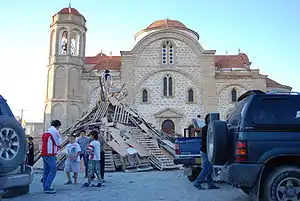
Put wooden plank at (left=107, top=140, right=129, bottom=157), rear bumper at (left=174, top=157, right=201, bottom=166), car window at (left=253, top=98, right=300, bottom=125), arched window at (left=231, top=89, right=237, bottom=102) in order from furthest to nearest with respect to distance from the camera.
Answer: arched window at (left=231, top=89, right=237, bottom=102)
wooden plank at (left=107, top=140, right=129, bottom=157)
rear bumper at (left=174, top=157, right=201, bottom=166)
car window at (left=253, top=98, right=300, bottom=125)

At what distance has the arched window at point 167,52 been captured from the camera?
3780 cm

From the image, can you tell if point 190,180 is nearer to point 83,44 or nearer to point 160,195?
point 160,195

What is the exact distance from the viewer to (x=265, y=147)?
5988mm

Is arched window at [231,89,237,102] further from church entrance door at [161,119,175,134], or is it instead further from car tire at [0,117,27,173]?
car tire at [0,117,27,173]

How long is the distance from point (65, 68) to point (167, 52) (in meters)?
11.0

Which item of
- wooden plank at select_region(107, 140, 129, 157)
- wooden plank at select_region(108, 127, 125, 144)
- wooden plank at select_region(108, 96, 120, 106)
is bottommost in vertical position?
wooden plank at select_region(107, 140, 129, 157)

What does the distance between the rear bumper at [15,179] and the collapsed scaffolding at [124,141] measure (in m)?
9.29

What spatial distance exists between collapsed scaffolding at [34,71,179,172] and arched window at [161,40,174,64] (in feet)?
52.2

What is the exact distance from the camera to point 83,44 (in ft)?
129

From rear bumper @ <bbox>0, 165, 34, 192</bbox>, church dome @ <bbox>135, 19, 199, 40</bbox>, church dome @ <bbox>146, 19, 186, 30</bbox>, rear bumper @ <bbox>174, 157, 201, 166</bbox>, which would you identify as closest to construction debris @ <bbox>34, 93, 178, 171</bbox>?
rear bumper @ <bbox>174, 157, 201, 166</bbox>

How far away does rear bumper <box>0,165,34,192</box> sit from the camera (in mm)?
6129

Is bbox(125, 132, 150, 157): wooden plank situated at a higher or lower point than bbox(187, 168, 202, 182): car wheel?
higher

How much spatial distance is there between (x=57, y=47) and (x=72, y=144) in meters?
28.6

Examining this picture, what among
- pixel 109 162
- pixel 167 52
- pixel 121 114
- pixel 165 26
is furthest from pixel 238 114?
pixel 165 26
